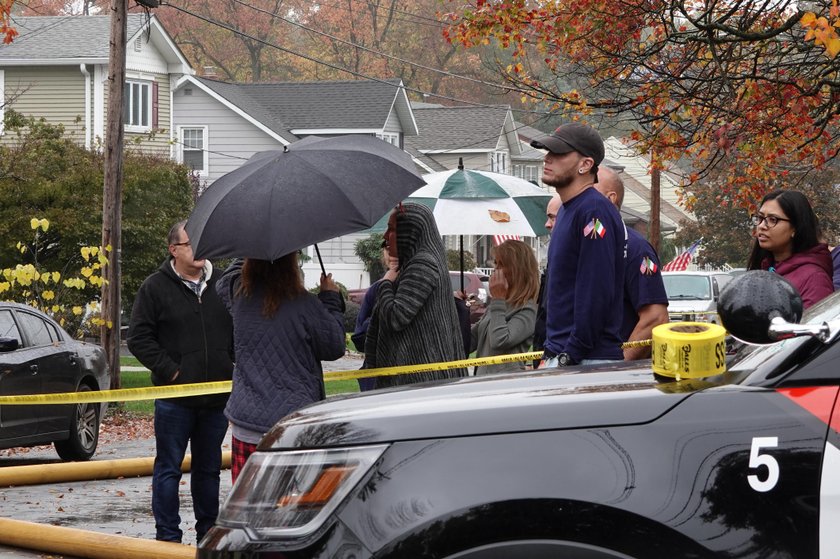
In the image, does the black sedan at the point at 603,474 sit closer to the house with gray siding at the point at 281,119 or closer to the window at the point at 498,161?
the house with gray siding at the point at 281,119

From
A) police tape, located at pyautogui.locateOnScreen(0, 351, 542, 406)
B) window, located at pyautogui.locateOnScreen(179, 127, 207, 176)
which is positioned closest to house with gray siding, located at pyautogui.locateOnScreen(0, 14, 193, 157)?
window, located at pyautogui.locateOnScreen(179, 127, 207, 176)

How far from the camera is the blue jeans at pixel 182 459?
23.4 feet

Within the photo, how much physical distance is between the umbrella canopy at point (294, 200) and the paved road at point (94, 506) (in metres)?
3.07

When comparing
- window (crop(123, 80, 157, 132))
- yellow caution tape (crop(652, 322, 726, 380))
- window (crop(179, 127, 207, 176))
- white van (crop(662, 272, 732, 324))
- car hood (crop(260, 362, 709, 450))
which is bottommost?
white van (crop(662, 272, 732, 324))

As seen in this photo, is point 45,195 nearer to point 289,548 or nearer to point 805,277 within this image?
point 805,277

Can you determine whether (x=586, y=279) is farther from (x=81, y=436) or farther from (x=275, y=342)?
(x=81, y=436)

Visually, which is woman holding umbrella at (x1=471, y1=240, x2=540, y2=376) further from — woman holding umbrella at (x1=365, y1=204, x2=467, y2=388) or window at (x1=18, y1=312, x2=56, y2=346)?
window at (x1=18, y1=312, x2=56, y2=346)

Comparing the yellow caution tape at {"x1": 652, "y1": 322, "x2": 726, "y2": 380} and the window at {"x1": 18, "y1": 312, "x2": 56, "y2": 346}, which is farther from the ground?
the yellow caution tape at {"x1": 652, "y1": 322, "x2": 726, "y2": 380}

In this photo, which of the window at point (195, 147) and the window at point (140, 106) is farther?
the window at point (195, 147)

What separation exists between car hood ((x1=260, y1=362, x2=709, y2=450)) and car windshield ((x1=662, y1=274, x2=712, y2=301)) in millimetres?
26656

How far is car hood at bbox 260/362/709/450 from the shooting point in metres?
3.08

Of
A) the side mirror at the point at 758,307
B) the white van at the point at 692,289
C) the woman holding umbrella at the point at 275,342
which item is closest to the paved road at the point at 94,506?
the woman holding umbrella at the point at 275,342

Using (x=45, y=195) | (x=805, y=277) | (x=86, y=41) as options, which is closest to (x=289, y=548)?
(x=805, y=277)

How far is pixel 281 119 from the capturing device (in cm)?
4897
